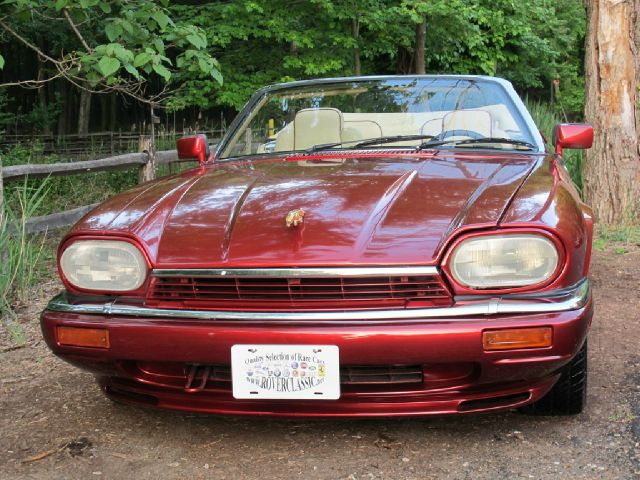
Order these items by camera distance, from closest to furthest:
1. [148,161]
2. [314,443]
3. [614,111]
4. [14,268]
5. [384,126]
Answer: [314,443]
[384,126]
[14,268]
[614,111]
[148,161]

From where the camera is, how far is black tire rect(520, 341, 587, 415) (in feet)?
8.59

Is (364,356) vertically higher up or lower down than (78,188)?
higher up

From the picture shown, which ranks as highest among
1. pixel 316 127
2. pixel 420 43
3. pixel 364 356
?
pixel 420 43

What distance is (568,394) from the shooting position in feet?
8.75

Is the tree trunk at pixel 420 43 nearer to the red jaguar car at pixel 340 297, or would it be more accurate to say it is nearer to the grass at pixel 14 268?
the grass at pixel 14 268

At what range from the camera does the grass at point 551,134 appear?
7.93 meters

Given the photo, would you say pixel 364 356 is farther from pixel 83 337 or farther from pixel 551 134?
pixel 551 134

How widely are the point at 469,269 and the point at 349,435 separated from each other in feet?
2.59

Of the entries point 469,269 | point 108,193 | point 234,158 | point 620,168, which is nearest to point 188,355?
point 469,269

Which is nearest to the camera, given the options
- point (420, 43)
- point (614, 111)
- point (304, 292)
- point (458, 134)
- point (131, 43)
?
point (304, 292)

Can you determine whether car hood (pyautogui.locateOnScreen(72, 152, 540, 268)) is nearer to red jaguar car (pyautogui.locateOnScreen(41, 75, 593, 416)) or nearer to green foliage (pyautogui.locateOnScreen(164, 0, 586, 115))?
red jaguar car (pyautogui.locateOnScreen(41, 75, 593, 416))

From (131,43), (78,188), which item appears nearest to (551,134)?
(131,43)

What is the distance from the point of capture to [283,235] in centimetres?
240

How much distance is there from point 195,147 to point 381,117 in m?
0.95
